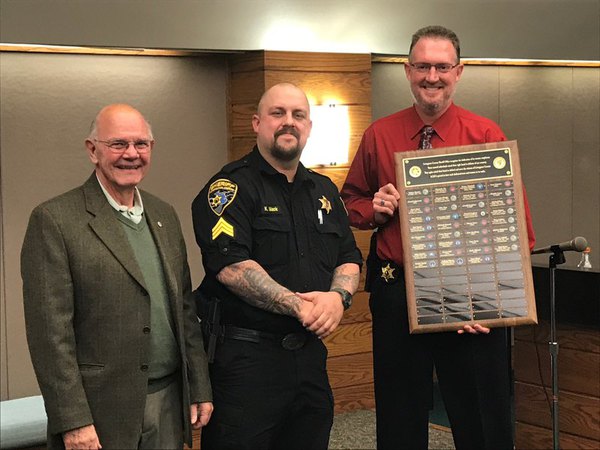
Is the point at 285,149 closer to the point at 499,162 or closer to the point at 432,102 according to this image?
the point at 432,102

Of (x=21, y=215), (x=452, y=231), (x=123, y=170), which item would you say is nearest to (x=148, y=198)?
(x=123, y=170)

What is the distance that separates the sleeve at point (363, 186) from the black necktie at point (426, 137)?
0.18 m

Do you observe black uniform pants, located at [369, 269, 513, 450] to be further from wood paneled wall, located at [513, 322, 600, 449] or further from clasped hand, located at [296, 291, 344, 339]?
wood paneled wall, located at [513, 322, 600, 449]

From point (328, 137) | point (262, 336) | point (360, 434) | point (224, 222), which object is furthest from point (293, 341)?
point (328, 137)

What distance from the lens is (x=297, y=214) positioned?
3443mm

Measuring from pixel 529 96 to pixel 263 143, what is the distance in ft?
14.8

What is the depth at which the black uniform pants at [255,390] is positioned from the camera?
10.9 feet

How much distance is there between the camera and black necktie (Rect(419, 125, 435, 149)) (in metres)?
3.66

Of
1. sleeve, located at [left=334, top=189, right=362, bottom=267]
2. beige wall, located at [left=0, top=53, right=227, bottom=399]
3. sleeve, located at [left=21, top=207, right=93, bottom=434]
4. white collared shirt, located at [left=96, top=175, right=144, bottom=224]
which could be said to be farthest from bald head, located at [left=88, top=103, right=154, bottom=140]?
beige wall, located at [left=0, top=53, right=227, bottom=399]

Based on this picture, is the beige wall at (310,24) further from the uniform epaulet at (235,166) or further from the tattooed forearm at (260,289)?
the tattooed forearm at (260,289)

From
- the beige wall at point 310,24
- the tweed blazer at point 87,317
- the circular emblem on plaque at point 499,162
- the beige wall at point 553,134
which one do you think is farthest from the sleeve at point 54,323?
the beige wall at point 553,134

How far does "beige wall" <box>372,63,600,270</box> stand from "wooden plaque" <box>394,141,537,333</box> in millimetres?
3700

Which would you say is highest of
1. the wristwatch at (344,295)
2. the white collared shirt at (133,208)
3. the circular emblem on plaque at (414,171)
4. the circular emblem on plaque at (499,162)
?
the circular emblem on plaque at (499,162)

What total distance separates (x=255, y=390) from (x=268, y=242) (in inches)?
18.9
